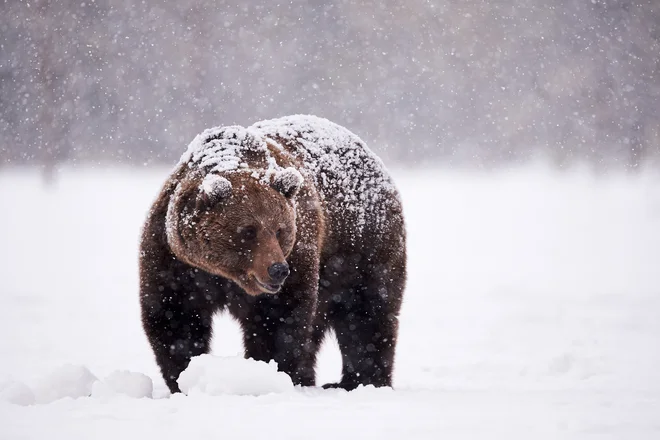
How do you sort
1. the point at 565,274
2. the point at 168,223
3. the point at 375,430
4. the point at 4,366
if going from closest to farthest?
the point at 375,430, the point at 168,223, the point at 4,366, the point at 565,274

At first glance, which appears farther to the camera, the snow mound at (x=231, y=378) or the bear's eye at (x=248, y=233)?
the bear's eye at (x=248, y=233)

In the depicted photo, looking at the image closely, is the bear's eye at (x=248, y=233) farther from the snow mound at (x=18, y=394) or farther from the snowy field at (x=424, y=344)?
the snow mound at (x=18, y=394)

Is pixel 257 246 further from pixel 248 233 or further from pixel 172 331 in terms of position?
pixel 172 331

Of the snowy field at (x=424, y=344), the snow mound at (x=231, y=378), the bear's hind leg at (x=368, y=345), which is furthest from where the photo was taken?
the bear's hind leg at (x=368, y=345)

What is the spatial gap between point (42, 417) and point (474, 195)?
→ 22.8m

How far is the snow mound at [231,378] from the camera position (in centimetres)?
394

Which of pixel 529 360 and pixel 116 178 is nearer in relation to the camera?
pixel 529 360


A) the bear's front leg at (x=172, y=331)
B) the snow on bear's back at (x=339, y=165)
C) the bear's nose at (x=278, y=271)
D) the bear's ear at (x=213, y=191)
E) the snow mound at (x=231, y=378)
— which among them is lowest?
the snow mound at (x=231, y=378)

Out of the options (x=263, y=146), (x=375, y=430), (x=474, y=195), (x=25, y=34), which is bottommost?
(x=375, y=430)

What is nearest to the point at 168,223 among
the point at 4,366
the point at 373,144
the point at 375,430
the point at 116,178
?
the point at 375,430

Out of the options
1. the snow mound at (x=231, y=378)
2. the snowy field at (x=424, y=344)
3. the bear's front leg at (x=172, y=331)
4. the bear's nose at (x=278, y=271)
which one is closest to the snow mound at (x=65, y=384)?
the snowy field at (x=424, y=344)

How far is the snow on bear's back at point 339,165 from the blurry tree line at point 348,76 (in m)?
23.9

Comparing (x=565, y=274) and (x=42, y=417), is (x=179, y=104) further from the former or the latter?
(x=42, y=417)

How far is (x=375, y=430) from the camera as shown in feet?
10.9
